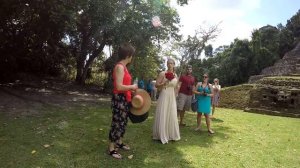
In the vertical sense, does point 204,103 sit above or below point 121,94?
below

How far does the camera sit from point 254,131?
11.2 m

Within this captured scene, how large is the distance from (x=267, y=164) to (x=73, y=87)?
16.9 metres

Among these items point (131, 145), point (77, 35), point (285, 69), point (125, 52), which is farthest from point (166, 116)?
point (285, 69)

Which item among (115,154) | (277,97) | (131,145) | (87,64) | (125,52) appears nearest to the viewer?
(125,52)

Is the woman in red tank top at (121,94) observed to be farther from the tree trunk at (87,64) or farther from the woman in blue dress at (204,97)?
Result: the tree trunk at (87,64)

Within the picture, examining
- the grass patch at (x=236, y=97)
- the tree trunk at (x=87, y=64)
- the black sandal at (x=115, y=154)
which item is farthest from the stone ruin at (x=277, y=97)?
the black sandal at (x=115, y=154)

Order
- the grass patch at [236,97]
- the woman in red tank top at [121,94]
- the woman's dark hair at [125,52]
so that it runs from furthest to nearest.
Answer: the grass patch at [236,97], the woman's dark hair at [125,52], the woman in red tank top at [121,94]

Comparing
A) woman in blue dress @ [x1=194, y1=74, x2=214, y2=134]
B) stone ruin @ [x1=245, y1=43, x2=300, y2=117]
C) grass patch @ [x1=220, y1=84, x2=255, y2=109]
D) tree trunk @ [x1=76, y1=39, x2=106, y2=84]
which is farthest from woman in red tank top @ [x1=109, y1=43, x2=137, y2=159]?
grass patch @ [x1=220, y1=84, x2=255, y2=109]

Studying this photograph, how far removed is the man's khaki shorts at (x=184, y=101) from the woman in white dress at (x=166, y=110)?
2.30 metres

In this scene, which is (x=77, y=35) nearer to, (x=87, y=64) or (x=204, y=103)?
(x=87, y=64)

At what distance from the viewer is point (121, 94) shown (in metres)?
6.32

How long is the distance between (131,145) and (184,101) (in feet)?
11.4

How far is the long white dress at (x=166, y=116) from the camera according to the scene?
791 cm

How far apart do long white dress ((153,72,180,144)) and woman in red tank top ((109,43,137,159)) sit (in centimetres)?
155
